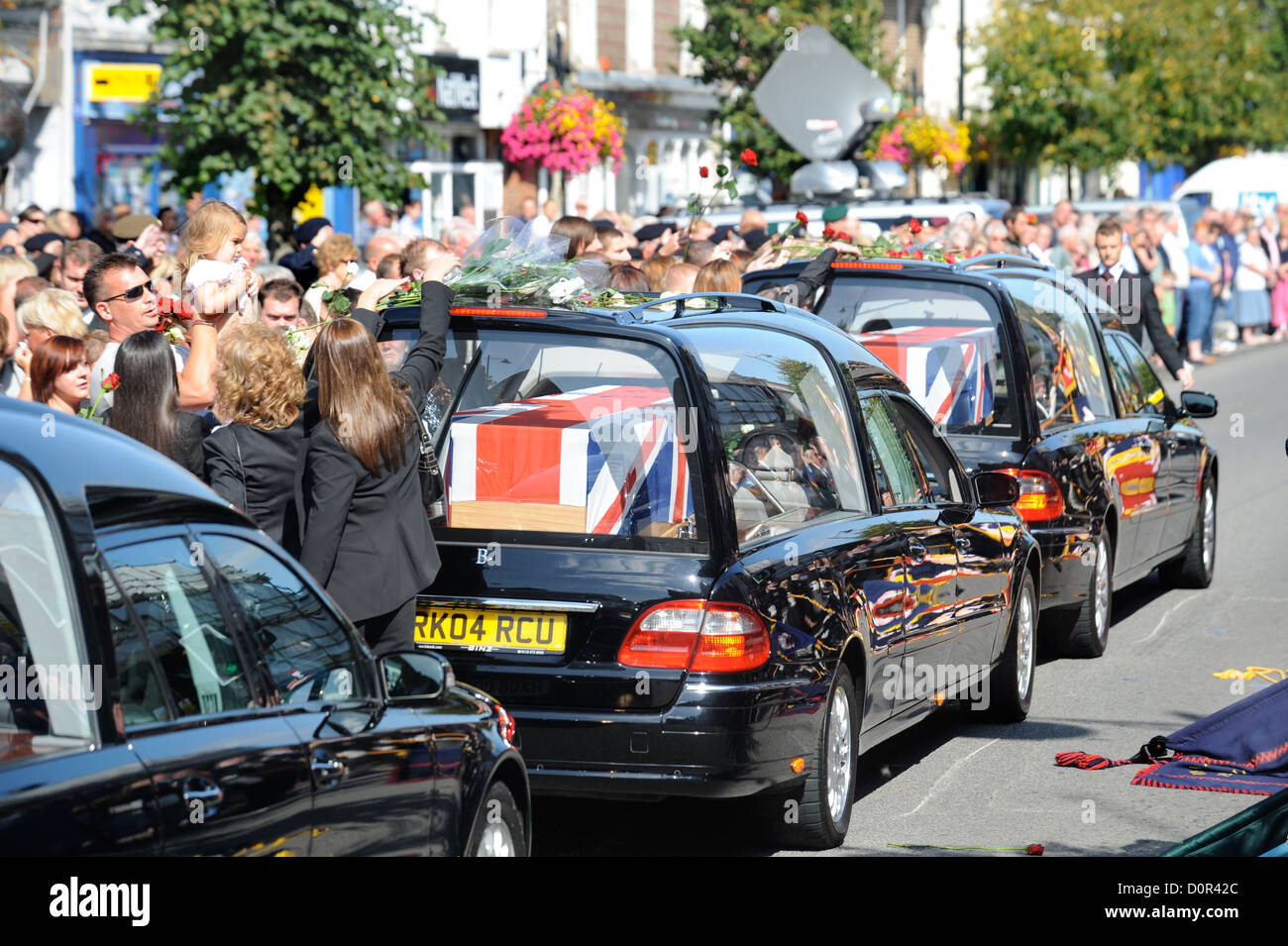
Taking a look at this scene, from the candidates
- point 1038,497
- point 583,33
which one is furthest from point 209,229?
Answer: point 583,33

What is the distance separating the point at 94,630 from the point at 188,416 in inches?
136

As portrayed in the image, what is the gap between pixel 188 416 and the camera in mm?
6758

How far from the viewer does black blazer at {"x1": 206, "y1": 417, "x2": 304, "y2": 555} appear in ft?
21.5

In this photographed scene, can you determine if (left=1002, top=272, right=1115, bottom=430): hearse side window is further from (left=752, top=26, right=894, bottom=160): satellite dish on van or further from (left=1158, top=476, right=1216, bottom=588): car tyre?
(left=752, top=26, right=894, bottom=160): satellite dish on van

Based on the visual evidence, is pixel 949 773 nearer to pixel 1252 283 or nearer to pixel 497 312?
pixel 497 312

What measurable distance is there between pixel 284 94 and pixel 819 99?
8144 millimetres

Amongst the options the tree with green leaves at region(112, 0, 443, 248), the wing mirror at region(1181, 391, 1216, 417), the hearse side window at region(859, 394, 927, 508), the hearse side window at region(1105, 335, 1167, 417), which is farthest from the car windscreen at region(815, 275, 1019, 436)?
the tree with green leaves at region(112, 0, 443, 248)

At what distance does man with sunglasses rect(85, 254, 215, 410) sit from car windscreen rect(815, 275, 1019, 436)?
11.9 feet

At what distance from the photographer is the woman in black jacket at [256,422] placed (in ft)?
21.4

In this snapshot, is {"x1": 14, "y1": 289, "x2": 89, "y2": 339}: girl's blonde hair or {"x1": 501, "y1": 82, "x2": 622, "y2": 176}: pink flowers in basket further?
{"x1": 501, "y1": 82, "x2": 622, "y2": 176}: pink flowers in basket

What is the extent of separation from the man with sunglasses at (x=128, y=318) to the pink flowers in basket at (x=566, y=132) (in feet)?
55.6

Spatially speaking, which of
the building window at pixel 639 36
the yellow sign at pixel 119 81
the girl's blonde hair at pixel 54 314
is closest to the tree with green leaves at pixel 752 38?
the building window at pixel 639 36

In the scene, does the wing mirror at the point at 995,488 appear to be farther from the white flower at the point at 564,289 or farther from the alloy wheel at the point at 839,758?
the white flower at the point at 564,289

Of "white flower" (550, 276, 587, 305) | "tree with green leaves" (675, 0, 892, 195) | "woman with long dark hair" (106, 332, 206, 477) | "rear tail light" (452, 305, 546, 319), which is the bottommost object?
"woman with long dark hair" (106, 332, 206, 477)
